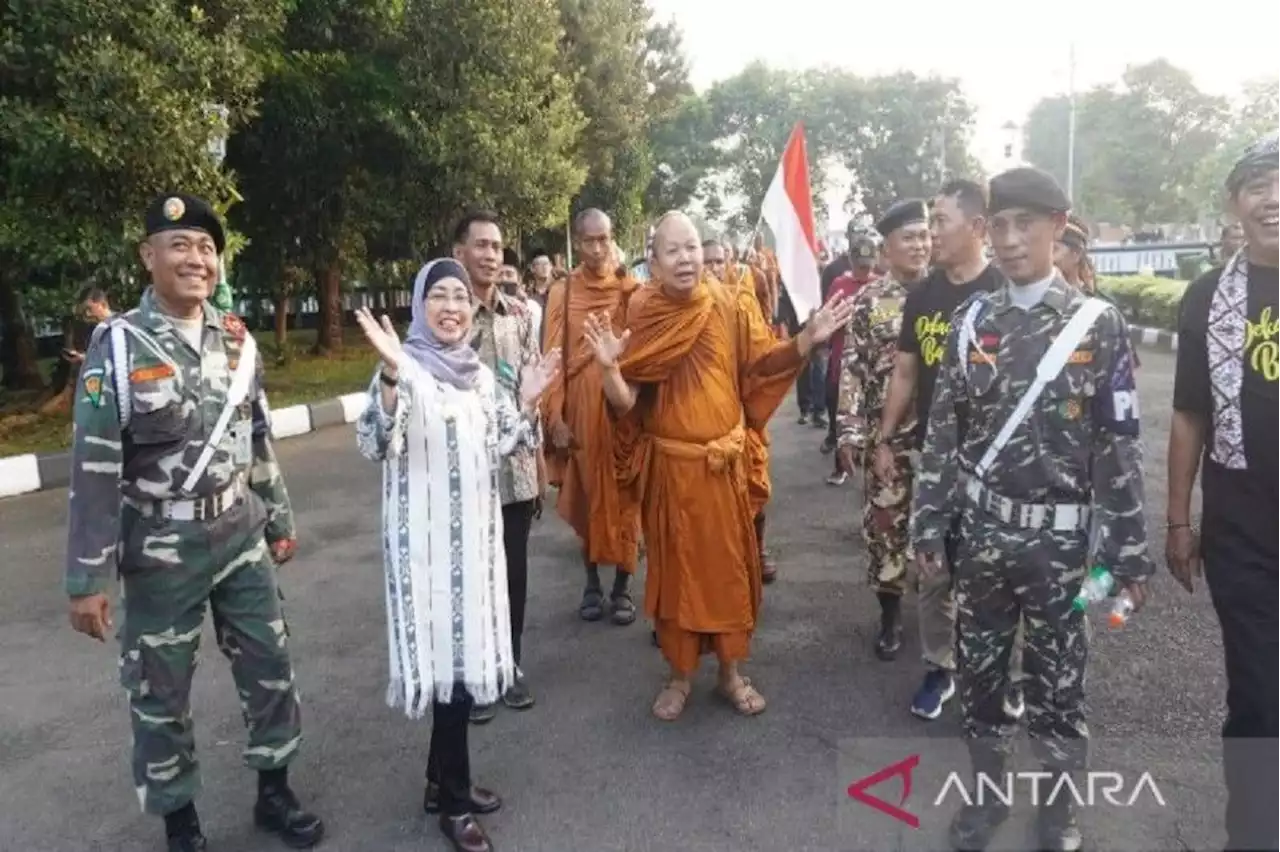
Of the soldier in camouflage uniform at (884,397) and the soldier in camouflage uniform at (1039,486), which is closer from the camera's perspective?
the soldier in camouflage uniform at (1039,486)

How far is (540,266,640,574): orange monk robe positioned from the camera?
4945 millimetres

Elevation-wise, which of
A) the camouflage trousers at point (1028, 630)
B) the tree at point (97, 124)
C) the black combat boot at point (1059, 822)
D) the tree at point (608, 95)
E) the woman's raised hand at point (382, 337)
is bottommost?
the black combat boot at point (1059, 822)

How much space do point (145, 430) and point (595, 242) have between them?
263 centimetres

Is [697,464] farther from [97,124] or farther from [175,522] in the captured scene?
[97,124]

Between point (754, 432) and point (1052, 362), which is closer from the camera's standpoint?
point (1052, 362)

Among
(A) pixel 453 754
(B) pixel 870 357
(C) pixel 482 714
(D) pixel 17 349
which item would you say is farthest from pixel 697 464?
(D) pixel 17 349

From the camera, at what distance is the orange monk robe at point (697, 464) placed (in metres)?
3.77

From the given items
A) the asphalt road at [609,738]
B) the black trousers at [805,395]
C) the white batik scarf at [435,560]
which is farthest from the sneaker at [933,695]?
the black trousers at [805,395]

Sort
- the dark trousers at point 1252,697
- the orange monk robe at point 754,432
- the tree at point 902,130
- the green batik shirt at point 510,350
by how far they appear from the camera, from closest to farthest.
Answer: the dark trousers at point 1252,697, the green batik shirt at point 510,350, the orange monk robe at point 754,432, the tree at point 902,130

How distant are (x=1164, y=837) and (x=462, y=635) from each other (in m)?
2.08

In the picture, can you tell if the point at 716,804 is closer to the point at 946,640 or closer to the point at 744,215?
the point at 946,640

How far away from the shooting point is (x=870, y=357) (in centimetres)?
432

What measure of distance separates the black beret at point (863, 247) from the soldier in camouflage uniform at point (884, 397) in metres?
2.02

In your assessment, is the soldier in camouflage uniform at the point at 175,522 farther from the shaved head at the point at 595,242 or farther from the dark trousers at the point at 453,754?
the shaved head at the point at 595,242
